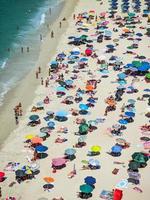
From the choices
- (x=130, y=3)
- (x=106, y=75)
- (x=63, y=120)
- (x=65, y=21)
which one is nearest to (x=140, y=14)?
(x=130, y=3)

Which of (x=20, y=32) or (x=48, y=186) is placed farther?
(x=20, y=32)

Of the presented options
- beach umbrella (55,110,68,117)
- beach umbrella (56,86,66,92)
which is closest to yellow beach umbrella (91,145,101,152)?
beach umbrella (55,110,68,117)

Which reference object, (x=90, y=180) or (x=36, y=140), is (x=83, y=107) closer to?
(x=36, y=140)

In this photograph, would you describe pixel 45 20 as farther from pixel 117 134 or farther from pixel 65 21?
pixel 117 134

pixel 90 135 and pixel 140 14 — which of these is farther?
pixel 140 14

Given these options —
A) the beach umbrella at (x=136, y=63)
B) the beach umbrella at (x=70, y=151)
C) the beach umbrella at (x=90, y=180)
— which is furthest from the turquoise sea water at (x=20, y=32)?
the beach umbrella at (x=90, y=180)

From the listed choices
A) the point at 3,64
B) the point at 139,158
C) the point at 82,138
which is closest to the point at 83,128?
the point at 82,138
